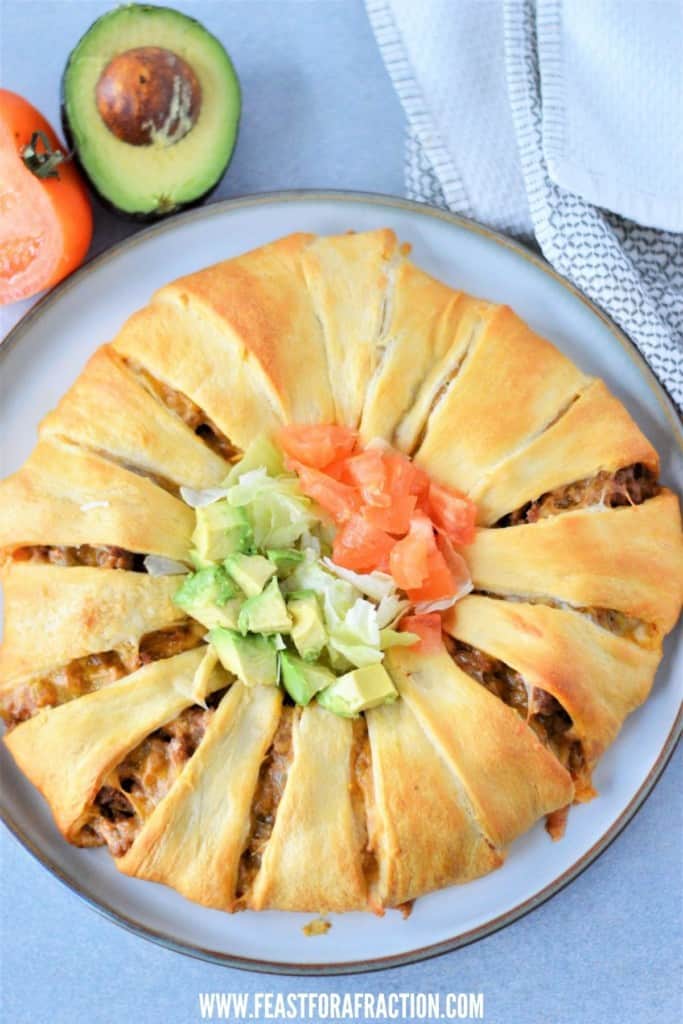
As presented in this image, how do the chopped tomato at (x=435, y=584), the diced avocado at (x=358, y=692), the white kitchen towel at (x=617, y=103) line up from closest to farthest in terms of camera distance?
the diced avocado at (x=358, y=692) < the chopped tomato at (x=435, y=584) < the white kitchen towel at (x=617, y=103)

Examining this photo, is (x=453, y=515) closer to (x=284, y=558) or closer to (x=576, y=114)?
(x=284, y=558)

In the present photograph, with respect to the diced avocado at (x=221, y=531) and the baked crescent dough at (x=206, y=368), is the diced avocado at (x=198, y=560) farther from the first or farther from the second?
the baked crescent dough at (x=206, y=368)

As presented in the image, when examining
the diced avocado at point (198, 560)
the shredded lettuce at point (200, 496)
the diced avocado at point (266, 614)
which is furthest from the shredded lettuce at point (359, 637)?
the shredded lettuce at point (200, 496)

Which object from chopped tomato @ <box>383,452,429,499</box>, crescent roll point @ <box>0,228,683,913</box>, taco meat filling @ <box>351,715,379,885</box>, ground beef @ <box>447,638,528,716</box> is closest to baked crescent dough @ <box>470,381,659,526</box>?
crescent roll point @ <box>0,228,683,913</box>

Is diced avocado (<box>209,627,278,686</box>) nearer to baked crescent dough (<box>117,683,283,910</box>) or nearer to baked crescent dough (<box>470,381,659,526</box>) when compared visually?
baked crescent dough (<box>117,683,283,910</box>)

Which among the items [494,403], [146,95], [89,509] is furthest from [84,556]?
[146,95]

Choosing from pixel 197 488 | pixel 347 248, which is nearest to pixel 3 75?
pixel 347 248
